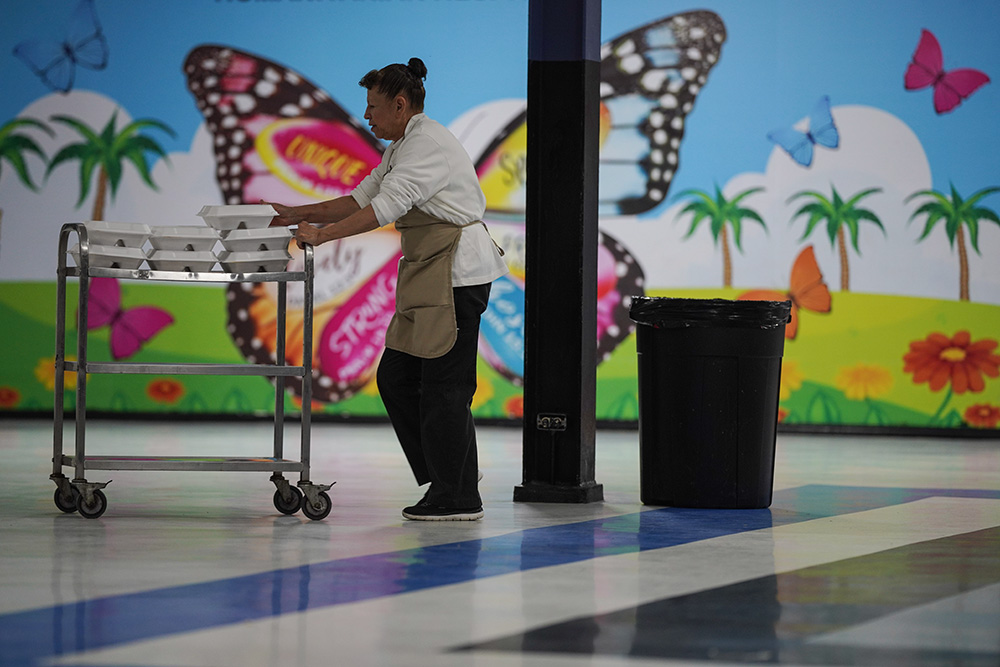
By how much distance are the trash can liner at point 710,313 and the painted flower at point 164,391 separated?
5449 mm

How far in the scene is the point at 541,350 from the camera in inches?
205

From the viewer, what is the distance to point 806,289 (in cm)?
927

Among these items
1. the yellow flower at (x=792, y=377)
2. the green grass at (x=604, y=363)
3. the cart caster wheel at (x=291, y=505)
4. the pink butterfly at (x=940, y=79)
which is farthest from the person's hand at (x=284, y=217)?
the pink butterfly at (x=940, y=79)

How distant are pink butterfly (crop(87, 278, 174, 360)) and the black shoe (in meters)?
5.53

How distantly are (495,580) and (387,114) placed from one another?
6.35ft

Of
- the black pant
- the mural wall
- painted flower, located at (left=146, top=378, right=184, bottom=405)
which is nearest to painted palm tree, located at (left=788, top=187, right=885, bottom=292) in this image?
the mural wall

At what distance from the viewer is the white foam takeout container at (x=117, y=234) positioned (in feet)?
14.9

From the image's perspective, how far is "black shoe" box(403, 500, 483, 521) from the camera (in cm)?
447

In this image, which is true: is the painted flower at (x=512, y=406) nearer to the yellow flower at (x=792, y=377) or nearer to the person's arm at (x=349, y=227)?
the yellow flower at (x=792, y=377)

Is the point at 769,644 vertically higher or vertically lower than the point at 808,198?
lower

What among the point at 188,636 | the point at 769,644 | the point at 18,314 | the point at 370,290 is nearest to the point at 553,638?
the point at 769,644

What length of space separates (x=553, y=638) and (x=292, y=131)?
24.4 ft

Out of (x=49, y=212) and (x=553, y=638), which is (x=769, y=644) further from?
→ (x=49, y=212)

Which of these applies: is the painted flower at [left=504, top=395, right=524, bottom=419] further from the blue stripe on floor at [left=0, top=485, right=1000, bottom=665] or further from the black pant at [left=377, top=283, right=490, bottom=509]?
the black pant at [left=377, top=283, right=490, bottom=509]
